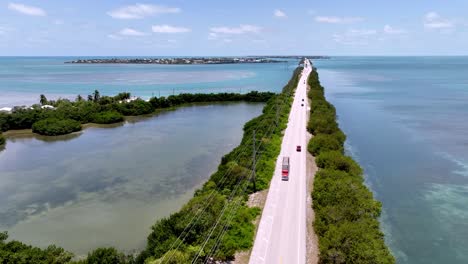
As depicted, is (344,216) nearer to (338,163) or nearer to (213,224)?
(213,224)

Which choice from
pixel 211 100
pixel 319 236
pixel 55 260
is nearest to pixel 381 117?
pixel 211 100

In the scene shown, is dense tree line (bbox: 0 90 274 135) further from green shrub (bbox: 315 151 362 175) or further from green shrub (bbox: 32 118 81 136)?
green shrub (bbox: 315 151 362 175)

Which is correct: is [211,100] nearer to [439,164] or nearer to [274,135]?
[274,135]

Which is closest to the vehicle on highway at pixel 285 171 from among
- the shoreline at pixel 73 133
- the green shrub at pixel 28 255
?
the green shrub at pixel 28 255

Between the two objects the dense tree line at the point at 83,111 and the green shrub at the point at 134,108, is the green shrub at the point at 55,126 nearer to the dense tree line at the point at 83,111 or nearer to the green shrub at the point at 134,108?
the dense tree line at the point at 83,111

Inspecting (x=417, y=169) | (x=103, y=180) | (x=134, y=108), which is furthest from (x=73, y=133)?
(x=417, y=169)

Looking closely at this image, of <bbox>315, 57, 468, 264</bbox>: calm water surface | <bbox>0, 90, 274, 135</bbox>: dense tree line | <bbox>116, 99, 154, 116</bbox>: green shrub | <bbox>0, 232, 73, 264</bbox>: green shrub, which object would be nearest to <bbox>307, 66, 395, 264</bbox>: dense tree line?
<bbox>315, 57, 468, 264</bbox>: calm water surface
